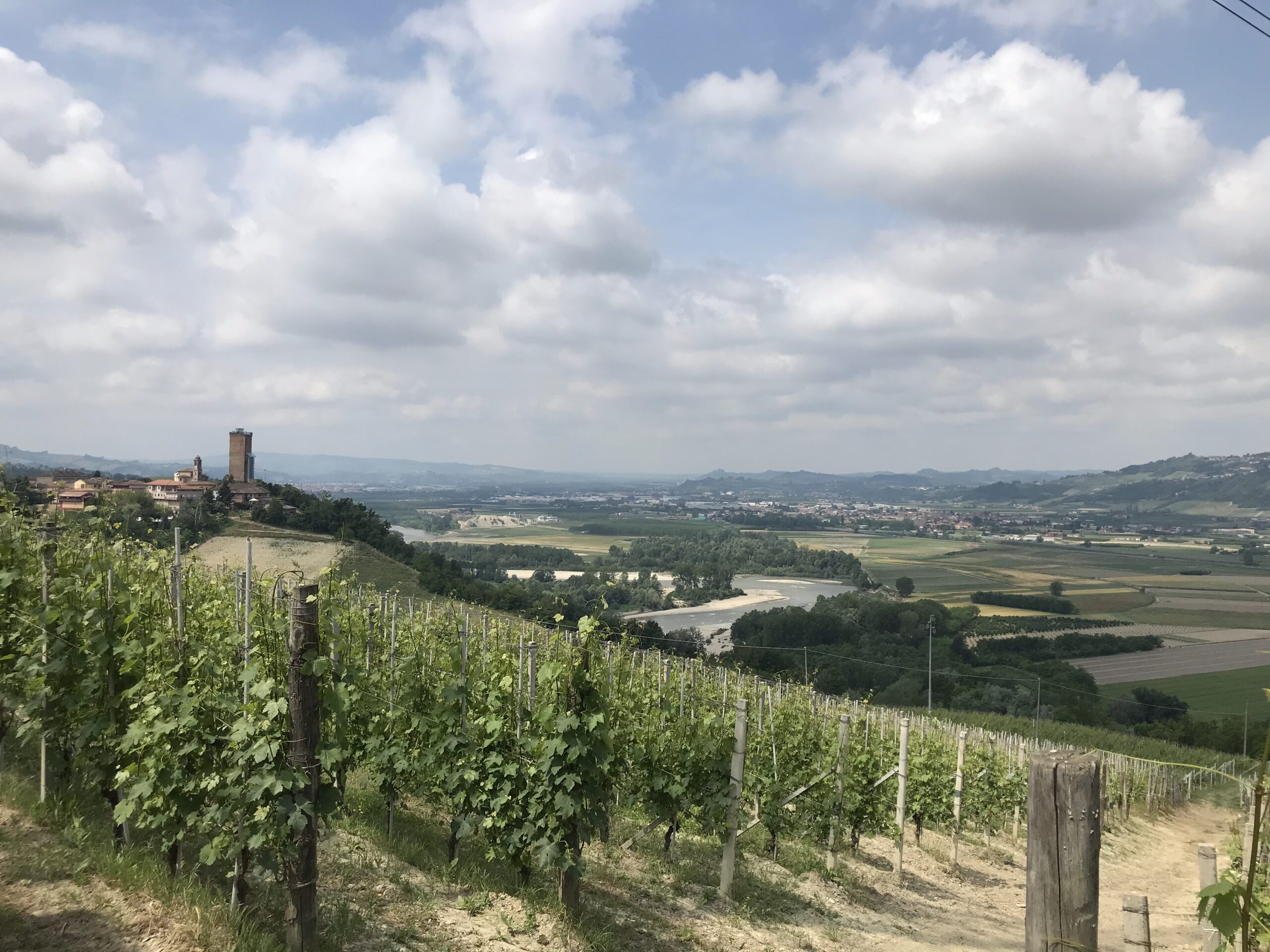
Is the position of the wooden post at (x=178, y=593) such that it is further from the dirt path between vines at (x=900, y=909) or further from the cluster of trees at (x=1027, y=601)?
the cluster of trees at (x=1027, y=601)

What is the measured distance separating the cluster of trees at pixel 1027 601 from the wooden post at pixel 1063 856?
304 feet

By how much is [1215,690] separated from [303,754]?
72.1 meters

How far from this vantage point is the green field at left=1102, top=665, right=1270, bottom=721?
53781 millimetres

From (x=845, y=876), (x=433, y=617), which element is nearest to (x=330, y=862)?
(x=433, y=617)

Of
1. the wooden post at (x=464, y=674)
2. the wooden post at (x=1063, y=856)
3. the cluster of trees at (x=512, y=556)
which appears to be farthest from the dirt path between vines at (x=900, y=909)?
the cluster of trees at (x=512, y=556)

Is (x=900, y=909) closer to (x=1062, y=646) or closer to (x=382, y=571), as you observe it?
(x=382, y=571)

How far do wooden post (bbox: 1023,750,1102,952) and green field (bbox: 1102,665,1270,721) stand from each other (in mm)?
64633

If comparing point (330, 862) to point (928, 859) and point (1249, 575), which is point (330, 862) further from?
point (1249, 575)

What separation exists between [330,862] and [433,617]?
5150 millimetres

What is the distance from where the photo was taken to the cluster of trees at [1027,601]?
274 feet

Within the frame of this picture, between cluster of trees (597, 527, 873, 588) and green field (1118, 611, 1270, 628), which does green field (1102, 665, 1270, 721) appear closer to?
green field (1118, 611, 1270, 628)

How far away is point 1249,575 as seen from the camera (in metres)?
104

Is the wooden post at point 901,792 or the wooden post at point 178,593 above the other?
the wooden post at point 178,593

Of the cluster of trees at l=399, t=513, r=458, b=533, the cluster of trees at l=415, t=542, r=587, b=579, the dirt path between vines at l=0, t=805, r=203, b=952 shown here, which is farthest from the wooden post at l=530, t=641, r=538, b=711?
the cluster of trees at l=399, t=513, r=458, b=533
